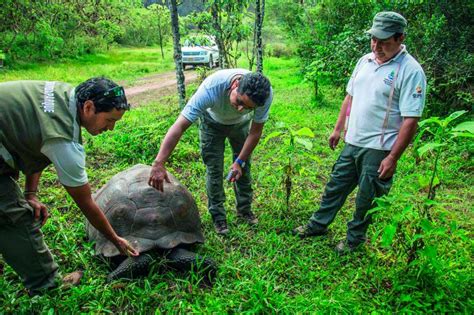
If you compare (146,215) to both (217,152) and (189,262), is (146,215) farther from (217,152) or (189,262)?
(217,152)

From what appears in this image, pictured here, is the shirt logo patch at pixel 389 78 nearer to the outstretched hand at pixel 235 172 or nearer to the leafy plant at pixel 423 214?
the leafy plant at pixel 423 214

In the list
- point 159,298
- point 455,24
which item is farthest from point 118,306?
point 455,24

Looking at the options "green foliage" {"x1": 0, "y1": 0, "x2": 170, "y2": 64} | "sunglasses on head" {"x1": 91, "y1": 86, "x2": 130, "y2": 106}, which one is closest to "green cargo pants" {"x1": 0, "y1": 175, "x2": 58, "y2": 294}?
"sunglasses on head" {"x1": 91, "y1": 86, "x2": 130, "y2": 106}

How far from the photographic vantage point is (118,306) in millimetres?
2486

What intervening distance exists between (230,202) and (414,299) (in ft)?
6.87

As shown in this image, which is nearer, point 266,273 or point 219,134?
point 266,273

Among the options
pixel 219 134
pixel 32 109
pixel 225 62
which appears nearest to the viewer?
pixel 32 109

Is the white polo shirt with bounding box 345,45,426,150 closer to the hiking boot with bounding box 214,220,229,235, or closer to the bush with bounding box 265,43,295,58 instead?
the hiking boot with bounding box 214,220,229,235

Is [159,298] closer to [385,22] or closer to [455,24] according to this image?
[385,22]

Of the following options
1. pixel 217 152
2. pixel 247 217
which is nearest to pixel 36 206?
pixel 217 152

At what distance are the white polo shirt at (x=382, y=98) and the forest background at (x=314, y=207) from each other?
0.74 feet

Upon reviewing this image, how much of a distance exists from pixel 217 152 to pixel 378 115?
145 centimetres

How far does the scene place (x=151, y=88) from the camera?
450 inches

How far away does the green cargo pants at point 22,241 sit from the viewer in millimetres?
2209
